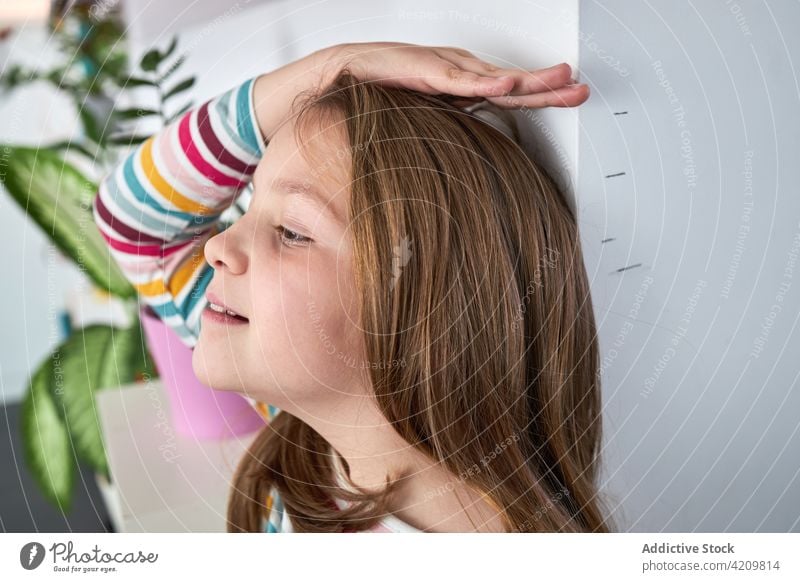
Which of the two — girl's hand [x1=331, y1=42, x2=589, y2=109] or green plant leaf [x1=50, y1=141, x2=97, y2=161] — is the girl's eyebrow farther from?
green plant leaf [x1=50, y1=141, x2=97, y2=161]

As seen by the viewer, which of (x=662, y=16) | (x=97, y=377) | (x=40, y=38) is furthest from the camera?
(x=97, y=377)

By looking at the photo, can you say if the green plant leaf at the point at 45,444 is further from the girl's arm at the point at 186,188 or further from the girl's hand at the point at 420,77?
the girl's hand at the point at 420,77

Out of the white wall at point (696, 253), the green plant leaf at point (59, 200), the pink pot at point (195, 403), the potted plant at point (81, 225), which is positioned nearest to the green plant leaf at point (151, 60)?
the potted plant at point (81, 225)

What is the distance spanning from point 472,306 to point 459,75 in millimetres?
129

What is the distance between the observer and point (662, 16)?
46cm

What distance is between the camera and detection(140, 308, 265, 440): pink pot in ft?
2.29

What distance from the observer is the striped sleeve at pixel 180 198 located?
1.80ft

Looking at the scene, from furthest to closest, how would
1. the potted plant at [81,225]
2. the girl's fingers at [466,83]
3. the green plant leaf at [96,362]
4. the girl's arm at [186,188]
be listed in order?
the green plant leaf at [96,362] → the potted plant at [81,225] → the girl's arm at [186,188] → the girl's fingers at [466,83]

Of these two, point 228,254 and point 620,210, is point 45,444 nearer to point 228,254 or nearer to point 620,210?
point 228,254

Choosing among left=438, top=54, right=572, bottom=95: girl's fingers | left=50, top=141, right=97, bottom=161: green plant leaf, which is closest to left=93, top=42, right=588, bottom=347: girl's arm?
left=438, top=54, right=572, bottom=95: girl's fingers

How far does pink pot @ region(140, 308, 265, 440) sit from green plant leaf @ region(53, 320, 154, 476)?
0.08 m
